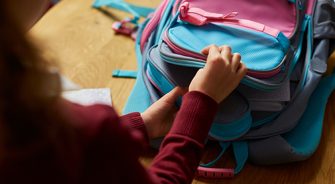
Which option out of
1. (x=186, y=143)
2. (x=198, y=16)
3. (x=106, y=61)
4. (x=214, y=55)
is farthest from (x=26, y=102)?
(x=106, y=61)

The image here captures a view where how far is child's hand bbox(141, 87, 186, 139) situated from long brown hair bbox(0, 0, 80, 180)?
0.38m

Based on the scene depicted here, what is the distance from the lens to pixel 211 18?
2.70 ft

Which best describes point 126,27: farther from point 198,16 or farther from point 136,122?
point 136,122

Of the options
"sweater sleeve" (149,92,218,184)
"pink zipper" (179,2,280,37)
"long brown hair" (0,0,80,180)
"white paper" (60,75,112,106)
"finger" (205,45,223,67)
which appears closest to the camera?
"long brown hair" (0,0,80,180)

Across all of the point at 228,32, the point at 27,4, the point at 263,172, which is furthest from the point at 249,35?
the point at 27,4

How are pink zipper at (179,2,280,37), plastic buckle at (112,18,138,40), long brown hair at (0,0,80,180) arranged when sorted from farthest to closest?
plastic buckle at (112,18,138,40)
pink zipper at (179,2,280,37)
long brown hair at (0,0,80,180)

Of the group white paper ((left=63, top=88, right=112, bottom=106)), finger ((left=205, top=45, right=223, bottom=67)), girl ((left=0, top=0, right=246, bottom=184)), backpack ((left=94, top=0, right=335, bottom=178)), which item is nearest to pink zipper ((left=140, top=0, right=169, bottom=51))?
backpack ((left=94, top=0, right=335, bottom=178))

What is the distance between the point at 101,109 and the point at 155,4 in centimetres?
79

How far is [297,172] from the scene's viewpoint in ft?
2.48

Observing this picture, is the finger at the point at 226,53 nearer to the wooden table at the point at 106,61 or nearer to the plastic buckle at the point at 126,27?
the wooden table at the point at 106,61

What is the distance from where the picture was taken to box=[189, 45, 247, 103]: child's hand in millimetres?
647

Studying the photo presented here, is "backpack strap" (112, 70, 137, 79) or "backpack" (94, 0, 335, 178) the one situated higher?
"backpack" (94, 0, 335, 178)

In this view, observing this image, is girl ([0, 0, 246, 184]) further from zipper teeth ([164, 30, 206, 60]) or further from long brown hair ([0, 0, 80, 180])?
zipper teeth ([164, 30, 206, 60])

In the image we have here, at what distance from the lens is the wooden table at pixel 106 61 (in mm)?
755
